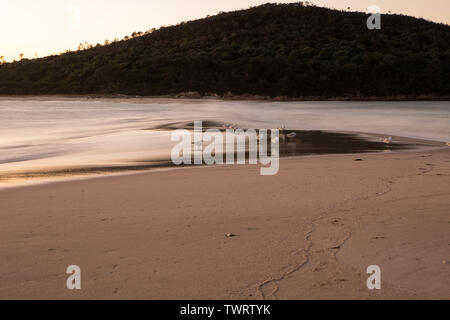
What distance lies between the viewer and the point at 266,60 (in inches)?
1945

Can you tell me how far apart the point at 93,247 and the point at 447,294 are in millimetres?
2588


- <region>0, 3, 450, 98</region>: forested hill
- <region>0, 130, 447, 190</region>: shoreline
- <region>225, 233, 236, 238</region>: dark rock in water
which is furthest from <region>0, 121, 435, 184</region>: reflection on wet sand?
<region>0, 3, 450, 98</region>: forested hill

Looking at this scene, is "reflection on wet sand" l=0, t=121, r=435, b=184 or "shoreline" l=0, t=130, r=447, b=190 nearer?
"shoreline" l=0, t=130, r=447, b=190

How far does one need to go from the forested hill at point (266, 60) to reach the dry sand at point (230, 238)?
37534mm

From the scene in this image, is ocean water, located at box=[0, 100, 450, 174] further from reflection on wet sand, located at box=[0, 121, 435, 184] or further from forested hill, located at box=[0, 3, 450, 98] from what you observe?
forested hill, located at box=[0, 3, 450, 98]

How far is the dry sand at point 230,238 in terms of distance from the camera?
3.55m

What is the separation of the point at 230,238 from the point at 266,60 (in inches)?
1809

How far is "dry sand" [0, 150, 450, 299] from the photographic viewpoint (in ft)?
11.7

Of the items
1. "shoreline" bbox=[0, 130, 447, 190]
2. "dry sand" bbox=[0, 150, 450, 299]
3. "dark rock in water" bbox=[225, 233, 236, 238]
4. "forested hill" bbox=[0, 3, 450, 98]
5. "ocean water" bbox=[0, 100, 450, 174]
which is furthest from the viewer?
"forested hill" bbox=[0, 3, 450, 98]

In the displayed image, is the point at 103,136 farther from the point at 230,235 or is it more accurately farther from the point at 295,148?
the point at 230,235

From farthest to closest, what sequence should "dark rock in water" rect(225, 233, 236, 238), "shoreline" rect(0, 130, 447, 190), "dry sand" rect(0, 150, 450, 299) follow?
"shoreline" rect(0, 130, 447, 190) < "dark rock in water" rect(225, 233, 236, 238) < "dry sand" rect(0, 150, 450, 299)

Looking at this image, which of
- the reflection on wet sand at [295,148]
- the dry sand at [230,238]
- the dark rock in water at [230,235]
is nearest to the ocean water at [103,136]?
the reflection on wet sand at [295,148]

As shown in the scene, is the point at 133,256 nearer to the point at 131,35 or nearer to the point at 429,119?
the point at 429,119

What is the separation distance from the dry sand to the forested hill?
37534mm
